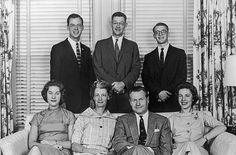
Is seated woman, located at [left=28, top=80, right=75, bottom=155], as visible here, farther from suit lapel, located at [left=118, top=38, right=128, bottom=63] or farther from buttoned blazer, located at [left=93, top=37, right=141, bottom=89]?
suit lapel, located at [left=118, top=38, right=128, bottom=63]

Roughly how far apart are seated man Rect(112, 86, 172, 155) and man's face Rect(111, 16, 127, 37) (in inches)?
36.3

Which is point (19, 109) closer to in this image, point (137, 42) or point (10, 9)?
point (10, 9)

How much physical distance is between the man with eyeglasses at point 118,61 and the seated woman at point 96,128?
1.23 feet

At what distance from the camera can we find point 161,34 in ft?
13.9

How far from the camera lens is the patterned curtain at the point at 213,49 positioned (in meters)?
4.37

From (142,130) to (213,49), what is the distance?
1440 millimetres

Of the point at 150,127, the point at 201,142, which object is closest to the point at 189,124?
the point at 201,142

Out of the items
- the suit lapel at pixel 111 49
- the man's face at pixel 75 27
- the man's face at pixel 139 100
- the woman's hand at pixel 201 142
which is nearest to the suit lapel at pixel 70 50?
the man's face at pixel 75 27

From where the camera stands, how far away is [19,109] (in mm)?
4684

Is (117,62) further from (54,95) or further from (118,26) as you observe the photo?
(54,95)

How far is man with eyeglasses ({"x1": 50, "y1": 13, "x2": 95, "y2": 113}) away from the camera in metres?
4.27

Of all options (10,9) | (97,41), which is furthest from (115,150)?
(10,9)

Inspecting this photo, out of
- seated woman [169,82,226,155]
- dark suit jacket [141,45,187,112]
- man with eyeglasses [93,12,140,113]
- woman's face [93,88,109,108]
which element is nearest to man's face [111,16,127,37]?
man with eyeglasses [93,12,140,113]

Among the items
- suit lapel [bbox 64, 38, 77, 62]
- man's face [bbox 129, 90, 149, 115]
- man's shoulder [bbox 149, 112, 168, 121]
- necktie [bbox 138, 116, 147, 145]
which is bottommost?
necktie [bbox 138, 116, 147, 145]
